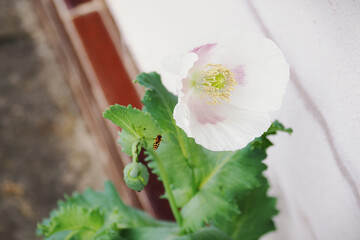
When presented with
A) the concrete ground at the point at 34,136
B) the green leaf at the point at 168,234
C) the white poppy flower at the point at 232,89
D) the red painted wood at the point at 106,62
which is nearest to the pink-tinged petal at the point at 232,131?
the white poppy flower at the point at 232,89

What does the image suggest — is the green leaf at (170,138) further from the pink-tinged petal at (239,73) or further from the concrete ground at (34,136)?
the concrete ground at (34,136)

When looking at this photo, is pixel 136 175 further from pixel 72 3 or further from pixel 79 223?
pixel 72 3

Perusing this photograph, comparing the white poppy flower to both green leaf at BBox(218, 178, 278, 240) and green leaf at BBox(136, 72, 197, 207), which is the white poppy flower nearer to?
green leaf at BBox(136, 72, 197, 207)

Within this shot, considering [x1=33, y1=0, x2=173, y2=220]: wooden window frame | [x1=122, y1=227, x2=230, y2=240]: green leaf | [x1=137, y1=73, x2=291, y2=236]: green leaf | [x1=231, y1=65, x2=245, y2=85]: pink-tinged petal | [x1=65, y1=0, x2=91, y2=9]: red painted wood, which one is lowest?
[x1=122, y1=227, x2=230, y2=240]: green leaf

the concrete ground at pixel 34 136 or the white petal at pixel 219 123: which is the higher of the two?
the concrete ground at pixel 34 136

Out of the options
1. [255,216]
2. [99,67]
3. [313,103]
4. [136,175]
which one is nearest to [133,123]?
[136,175]

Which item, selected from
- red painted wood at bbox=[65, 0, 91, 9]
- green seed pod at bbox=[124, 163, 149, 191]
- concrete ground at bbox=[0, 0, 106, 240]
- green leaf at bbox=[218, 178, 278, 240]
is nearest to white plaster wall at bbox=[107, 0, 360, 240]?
green leaf at bbox=[218, 178, 278, 240]

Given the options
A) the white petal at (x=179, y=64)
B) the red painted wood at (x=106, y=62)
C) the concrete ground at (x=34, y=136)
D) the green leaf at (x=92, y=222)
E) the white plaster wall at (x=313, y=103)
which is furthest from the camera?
the concrete ground at (x=34, y=136)
